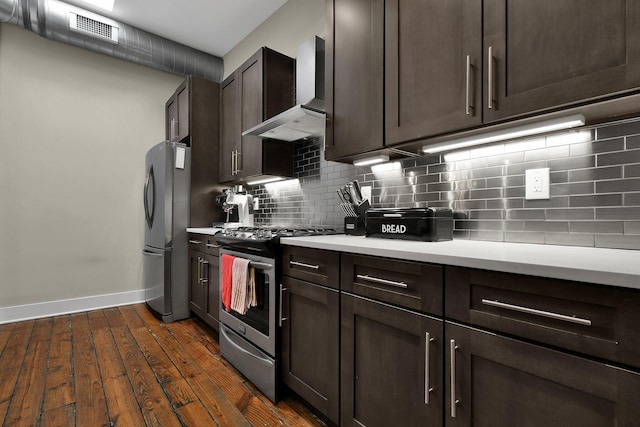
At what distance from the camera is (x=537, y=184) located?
1397 millimetres

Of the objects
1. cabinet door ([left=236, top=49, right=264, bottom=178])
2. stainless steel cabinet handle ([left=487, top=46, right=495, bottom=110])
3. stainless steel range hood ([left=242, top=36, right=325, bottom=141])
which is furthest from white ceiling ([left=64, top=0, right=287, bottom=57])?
stainless steel cabinet handle ([left=487, top=46, right=495, bottom=110])

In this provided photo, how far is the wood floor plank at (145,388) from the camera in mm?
1621

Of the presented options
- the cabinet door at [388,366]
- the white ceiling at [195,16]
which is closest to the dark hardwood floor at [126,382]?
the cabinet door at [388,366]

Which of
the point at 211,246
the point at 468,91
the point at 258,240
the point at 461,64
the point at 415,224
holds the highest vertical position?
the point at 461,64

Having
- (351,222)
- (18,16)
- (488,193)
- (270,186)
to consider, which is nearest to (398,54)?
(488,193)

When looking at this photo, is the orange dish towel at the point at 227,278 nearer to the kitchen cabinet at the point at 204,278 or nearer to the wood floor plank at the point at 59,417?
the kitchen cabinet at the point at 204,278

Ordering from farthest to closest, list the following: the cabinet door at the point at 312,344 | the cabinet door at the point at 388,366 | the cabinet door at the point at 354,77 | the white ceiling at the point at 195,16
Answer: the white ceiling at the point at 195,16 → the cabinet door at the point at 354,77 → the cabinet door at the point at 312,344 → the cabinet door at the point at 388,366

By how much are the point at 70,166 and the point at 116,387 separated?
266cm

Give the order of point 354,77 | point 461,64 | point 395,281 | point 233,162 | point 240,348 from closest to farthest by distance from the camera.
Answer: point 395,281, point 461,64, point 354,77, point 240,348, point 233,162

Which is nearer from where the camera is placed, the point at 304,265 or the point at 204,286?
the point at 304,265

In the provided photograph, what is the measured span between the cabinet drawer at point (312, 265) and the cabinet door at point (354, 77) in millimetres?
646

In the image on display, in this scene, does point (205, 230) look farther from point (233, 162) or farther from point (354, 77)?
point (354, 77)

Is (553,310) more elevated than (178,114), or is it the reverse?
(178,114)

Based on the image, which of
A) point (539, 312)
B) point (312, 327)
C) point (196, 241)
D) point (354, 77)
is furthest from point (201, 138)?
point (539, 312)
